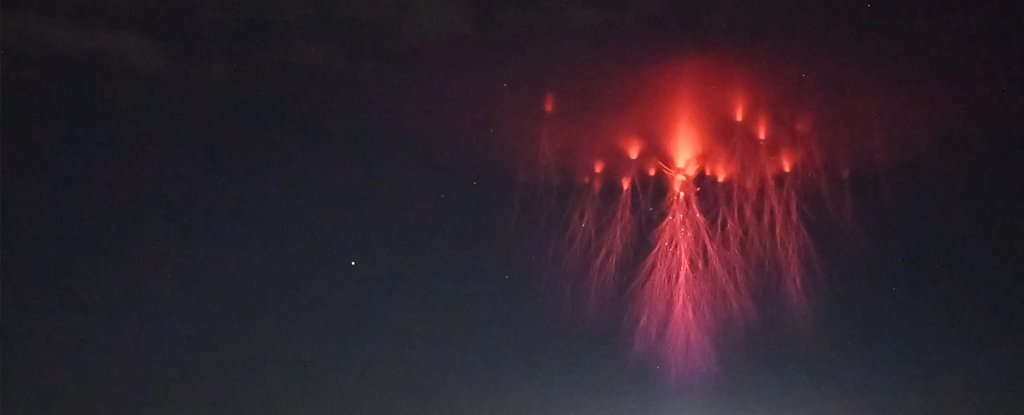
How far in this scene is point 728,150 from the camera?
196 inches

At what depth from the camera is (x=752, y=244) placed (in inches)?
197

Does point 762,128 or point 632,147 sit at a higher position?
point 762,128

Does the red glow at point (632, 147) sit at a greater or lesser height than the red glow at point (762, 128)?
lesser

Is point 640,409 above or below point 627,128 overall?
below

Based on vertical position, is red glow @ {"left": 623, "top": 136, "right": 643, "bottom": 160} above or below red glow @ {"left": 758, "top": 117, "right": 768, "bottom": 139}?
below

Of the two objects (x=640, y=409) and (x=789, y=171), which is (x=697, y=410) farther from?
(x=789, y=171)

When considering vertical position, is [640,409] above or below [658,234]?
below

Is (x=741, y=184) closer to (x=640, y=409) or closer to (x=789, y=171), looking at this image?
(x=789, y=171)

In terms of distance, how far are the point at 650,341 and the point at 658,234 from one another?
33cm

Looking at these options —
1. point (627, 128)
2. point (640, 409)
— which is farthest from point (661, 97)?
point (640, 409)

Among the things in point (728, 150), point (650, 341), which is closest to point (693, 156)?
point (728, 150)

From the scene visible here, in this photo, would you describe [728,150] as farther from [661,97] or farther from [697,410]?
[697,410]

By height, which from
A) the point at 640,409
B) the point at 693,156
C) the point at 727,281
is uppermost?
the point at 693,156

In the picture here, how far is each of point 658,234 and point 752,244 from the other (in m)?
0.30
